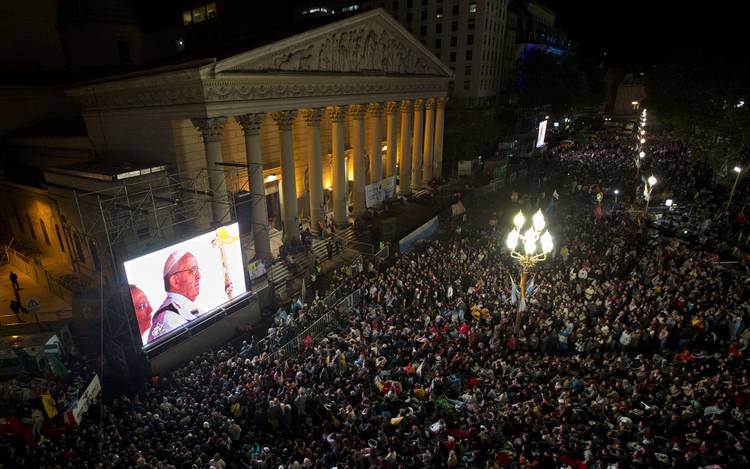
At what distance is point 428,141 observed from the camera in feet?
112

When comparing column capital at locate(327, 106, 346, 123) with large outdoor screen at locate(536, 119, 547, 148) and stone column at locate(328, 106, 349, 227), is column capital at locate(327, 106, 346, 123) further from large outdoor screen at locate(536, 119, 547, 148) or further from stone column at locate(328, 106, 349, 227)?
large outdoor screen at locate(536, 119, 547, 148)

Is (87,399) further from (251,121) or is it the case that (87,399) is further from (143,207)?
(251,121)

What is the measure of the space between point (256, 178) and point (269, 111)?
3214mm

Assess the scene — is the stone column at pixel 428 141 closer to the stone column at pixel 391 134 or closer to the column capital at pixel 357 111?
the stone column at pixel 391 134

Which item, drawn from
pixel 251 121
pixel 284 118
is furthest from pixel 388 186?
pixel 251 121

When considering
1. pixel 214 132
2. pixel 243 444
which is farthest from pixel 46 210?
pixel 243 444

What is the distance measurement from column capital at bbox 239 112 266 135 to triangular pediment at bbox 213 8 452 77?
1.94 meters

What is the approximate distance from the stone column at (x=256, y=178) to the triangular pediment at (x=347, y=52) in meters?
2.26

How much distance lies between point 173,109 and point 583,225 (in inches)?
808

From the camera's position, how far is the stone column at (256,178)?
A: 18.7 meters

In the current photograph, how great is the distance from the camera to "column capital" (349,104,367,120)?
25.8 m

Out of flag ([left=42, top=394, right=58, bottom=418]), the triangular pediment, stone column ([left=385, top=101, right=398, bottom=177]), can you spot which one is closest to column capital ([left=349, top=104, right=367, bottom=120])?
the triangular pediment

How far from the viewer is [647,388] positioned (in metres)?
10.3

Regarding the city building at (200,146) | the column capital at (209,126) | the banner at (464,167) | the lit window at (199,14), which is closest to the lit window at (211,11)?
the lit window at (199,14)
